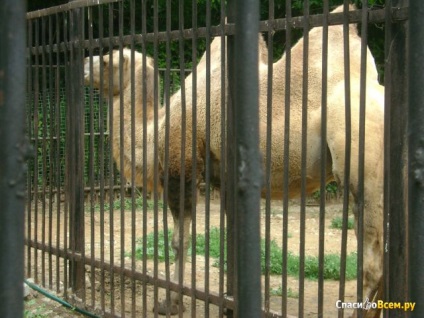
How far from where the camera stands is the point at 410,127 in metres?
1.60

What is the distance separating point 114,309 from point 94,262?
0.45 meters

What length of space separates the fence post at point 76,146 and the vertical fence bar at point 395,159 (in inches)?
131

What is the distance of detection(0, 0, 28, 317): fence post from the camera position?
1.36 m

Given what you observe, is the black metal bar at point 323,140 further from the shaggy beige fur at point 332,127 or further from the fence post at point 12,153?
the fence post at point 12,153

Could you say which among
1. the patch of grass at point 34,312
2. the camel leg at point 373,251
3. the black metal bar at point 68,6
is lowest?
the patch of grass at point 34,312

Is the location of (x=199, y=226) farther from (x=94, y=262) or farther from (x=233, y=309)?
(x=233, y=309)

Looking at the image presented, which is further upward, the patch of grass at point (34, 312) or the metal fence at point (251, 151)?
the metal fence at point (251, 151)

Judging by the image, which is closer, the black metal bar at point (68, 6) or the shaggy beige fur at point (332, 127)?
the shaggy beige fur at point (332, 127)

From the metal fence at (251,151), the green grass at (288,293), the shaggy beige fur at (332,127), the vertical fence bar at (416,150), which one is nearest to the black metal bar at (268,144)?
the metal fence at (251,151)

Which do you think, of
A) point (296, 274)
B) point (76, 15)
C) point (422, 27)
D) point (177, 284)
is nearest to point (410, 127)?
point (422, 27)

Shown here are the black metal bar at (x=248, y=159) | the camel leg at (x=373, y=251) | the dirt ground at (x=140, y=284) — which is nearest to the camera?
the black metal bar at (x=248, y=159)

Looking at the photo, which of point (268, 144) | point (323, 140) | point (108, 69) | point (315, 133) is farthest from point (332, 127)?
point (108, 69)

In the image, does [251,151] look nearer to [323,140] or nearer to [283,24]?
[323,140]

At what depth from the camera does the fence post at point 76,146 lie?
622 centimetres
